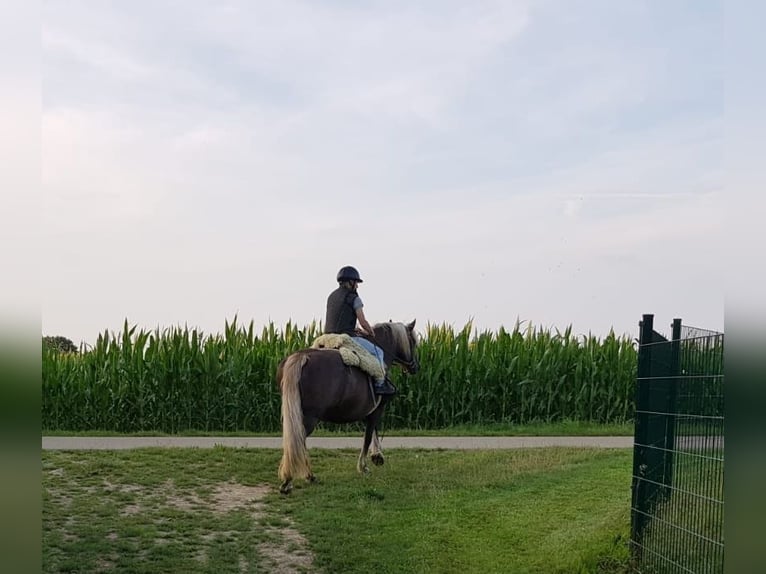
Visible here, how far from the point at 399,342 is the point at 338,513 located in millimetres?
3277

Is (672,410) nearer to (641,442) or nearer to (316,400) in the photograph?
(641,442)

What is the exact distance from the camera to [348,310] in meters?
10.9

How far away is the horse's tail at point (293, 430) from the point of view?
384 inches

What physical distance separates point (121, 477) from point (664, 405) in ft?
22.8

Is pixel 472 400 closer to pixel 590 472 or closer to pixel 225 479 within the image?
pixel 590 472

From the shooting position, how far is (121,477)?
35.3 ft

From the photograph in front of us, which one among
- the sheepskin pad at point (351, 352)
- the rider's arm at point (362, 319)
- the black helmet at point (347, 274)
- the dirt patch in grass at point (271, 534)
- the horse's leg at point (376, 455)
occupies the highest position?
the black helmet at point (347, 274)

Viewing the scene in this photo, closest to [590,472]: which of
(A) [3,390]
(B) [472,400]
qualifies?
(B) [472,400]

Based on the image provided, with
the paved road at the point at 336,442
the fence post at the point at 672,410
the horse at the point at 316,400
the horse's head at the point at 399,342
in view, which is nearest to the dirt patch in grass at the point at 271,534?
the horse at the point at 316,400

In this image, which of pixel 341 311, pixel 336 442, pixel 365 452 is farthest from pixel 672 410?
pixel 336 442

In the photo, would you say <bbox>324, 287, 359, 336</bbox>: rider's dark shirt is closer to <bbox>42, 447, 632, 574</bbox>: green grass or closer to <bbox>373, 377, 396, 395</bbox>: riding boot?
<bbox>373, 377, 396, 395</bbox>: riding boot

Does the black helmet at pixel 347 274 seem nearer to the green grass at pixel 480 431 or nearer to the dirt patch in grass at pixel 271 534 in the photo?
the dirt patch in grass at pixel 271 534

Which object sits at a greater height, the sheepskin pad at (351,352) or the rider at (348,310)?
the rider at (348,310)

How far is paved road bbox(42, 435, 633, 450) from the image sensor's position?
13.5 meters
